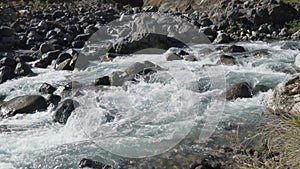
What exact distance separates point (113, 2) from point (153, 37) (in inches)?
809

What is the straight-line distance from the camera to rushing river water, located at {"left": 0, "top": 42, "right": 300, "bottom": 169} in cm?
638

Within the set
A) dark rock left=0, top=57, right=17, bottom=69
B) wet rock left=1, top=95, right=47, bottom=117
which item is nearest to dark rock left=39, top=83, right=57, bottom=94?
wet rock left=1, top=95, right=47, bottom=117

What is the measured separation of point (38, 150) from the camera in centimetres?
640

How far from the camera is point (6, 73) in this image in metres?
11.0

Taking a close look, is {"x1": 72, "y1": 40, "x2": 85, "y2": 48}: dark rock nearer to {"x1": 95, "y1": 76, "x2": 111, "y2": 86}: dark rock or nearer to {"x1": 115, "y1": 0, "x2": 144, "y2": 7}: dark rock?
{"x1": 95, "y1": 76, "x2": 111, "y2": 86}: dark rock

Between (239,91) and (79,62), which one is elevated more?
(239,91)

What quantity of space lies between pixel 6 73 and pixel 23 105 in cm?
305

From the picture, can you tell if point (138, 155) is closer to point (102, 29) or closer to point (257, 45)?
point (257, 45)

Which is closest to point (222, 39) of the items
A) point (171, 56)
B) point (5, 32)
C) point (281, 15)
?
point (171, 56)

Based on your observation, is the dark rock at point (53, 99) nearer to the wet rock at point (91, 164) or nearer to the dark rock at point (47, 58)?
the wet rock at point (91, 164)

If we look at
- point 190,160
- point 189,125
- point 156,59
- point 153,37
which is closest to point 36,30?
point 153,37

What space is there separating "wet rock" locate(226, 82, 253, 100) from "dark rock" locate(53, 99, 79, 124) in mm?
3339

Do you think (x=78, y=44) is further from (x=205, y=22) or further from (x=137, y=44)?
(x=205, y=22)

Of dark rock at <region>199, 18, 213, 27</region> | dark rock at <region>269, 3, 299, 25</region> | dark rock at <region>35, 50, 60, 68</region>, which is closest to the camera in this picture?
dark rock at <region>35, 50, 60, 68</region>
